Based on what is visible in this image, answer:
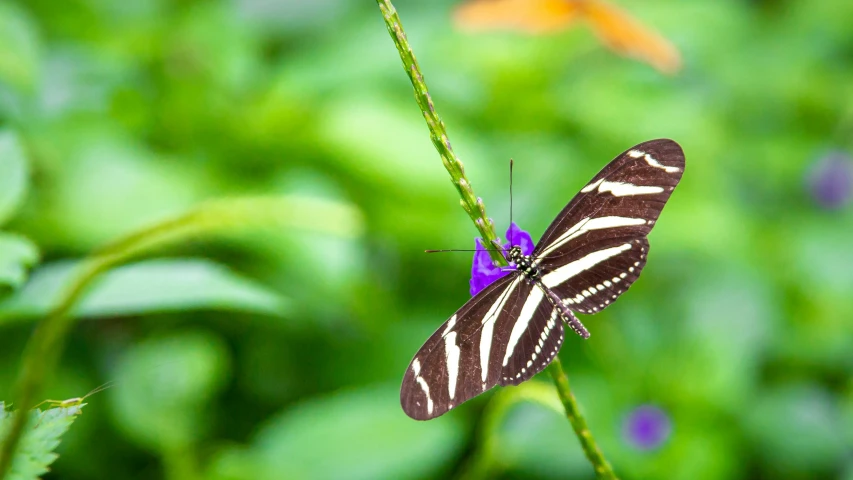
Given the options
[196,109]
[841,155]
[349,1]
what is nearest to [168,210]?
[196,109]

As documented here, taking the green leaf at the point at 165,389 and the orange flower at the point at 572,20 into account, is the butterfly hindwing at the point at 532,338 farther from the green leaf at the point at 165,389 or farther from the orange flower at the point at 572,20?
the orange flower at the point at 572,20

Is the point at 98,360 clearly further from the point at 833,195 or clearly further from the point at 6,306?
the point at 833,195

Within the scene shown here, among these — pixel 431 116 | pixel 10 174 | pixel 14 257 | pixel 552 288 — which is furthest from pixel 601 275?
pixel 10 174

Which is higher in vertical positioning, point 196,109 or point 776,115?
point 196,109

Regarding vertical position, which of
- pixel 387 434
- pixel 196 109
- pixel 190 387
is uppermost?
pixel 196 109

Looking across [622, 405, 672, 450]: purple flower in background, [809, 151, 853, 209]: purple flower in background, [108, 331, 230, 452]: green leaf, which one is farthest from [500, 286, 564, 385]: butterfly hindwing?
[809, 151, 853, 209]: purple flower in background

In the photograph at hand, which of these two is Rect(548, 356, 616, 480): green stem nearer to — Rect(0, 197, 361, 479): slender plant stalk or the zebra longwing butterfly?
the zebra longwing butterfly

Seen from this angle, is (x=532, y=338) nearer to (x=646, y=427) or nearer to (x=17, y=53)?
(x=646, y=427)
